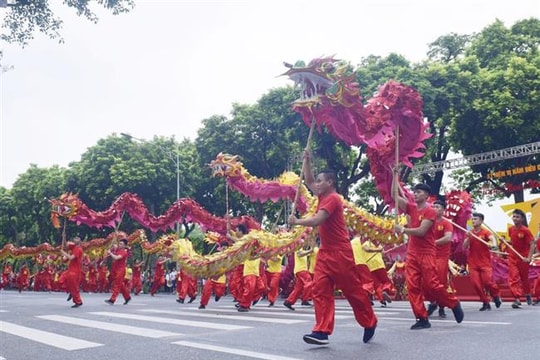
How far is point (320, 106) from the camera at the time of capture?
8.10 m

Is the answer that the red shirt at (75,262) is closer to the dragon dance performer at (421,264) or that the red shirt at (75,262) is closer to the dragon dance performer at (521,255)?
the dragon dance performer at (421,264)

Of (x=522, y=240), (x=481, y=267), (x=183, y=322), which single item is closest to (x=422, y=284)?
(x=183, y=322)

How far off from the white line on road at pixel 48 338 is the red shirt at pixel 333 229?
107 inches

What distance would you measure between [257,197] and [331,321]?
9.41 m

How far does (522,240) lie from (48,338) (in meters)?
8.53

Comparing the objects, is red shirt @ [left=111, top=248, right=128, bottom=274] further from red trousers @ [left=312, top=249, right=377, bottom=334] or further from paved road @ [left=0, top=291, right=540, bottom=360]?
red trousers @ [left=312, top=249, right=377, bottom=334]

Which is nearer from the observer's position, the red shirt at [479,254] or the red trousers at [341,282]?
the red trousers at [341,282]

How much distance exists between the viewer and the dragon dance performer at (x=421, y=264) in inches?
263

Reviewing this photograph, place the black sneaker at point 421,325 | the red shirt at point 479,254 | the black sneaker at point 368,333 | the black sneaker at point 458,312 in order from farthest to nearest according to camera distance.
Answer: the red shirt at point 479,254
the black sneaker at point 458,312
the black sneaker at point 421,325
the black sneaker at point 368,333

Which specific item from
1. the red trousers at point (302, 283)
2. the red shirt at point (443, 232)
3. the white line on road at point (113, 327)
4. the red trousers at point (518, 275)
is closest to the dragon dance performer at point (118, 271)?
the white line on road at point (113, 327)

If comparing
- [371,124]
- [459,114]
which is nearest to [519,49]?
[459,114]

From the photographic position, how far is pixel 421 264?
269 inches

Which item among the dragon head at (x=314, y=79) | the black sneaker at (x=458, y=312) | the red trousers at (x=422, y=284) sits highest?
the dragon head at (x=314, y=79)

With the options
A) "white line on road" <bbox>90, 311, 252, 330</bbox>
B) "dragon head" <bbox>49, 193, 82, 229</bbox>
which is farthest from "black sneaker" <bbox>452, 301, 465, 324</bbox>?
"dragon head" <bbox>49, 193, 82, 229</bbox>
